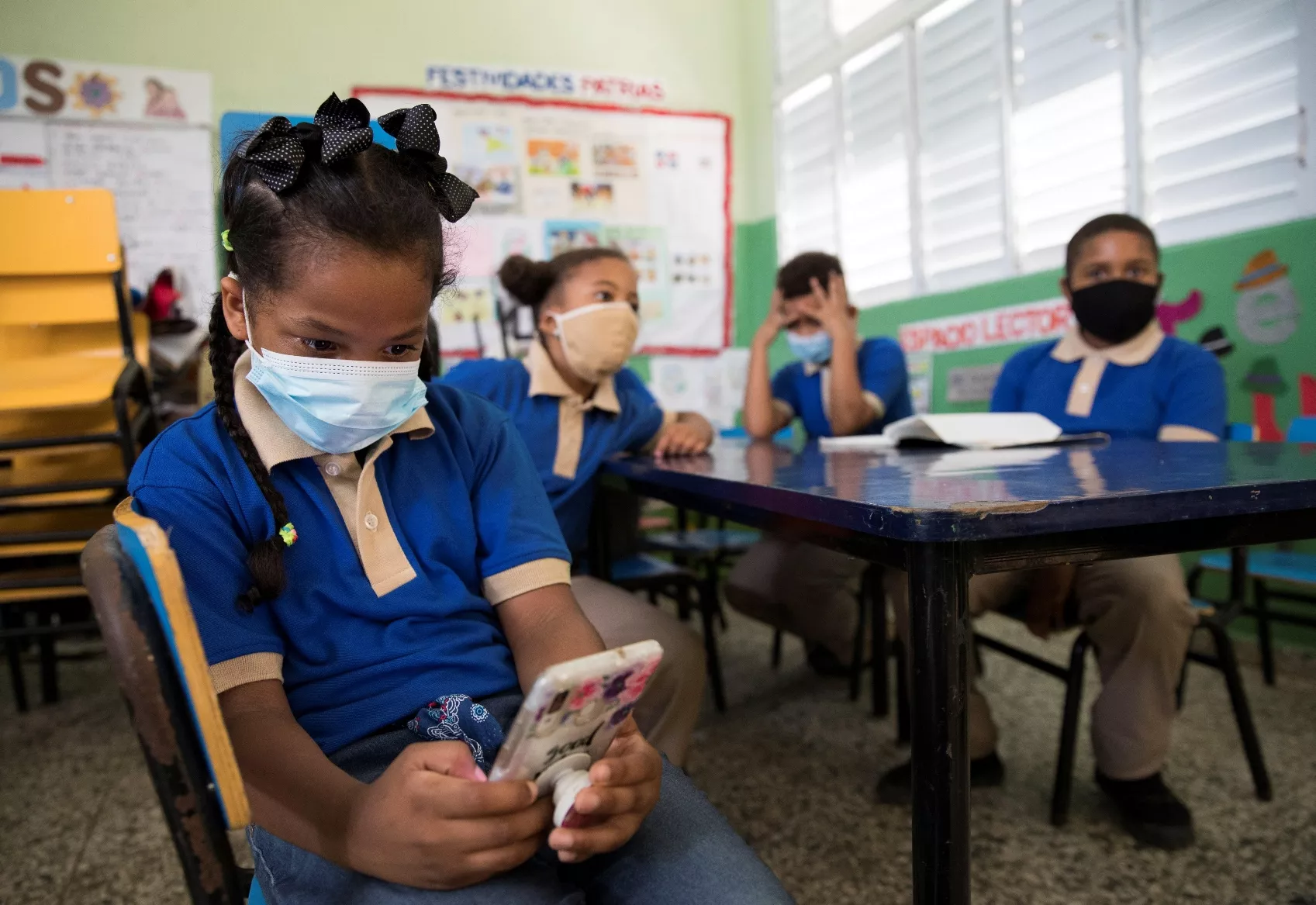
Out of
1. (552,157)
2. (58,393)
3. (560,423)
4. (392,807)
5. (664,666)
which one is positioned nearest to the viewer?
(392,807)

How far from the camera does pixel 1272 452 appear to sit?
45.9 inches

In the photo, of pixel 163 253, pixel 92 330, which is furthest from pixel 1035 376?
pixel 163 253

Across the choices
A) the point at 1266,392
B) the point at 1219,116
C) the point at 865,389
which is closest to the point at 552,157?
the point at 865,389

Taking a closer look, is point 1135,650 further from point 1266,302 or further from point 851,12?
point 851,12

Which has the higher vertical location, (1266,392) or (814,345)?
(814,345)

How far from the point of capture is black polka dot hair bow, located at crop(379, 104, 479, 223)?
0.75m

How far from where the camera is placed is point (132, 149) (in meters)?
3.29

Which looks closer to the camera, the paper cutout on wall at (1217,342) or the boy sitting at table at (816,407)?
the boy sitting at table at (816,407)

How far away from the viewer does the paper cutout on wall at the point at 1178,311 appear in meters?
2.41

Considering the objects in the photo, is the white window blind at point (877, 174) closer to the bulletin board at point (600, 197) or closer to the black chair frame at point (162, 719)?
the bulletin board at point (600, 197)

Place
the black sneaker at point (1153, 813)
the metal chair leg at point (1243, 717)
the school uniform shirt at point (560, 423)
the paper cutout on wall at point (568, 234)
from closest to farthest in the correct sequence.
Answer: the black sneaker at point (1153, 813) → the metal chair leg at point (1243, 717) → the school uniform shirt at point (560, 423) → the paper cutout on wall at point (568, 234)

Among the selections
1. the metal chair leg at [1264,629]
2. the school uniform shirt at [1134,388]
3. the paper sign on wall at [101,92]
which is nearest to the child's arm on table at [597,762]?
the school uniform shirt at [1134,388]

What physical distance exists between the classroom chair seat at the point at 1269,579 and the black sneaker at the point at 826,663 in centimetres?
90

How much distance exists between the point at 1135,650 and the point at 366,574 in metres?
1.26
